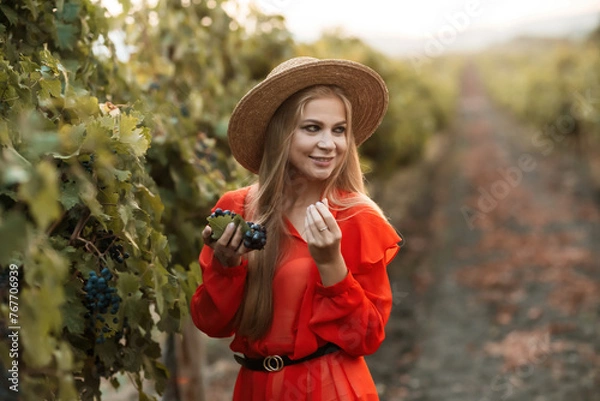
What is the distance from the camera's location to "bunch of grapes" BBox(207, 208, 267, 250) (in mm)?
1937

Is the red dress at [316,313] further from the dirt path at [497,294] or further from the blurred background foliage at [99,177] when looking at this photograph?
the dirt path at [497,294]

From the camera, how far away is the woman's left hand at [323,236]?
1.93 meters

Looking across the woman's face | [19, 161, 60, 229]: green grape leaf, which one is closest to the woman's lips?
the woman's face

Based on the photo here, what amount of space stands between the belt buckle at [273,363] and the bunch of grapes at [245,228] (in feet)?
1.38

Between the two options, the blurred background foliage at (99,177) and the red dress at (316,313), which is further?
the red dress at (316,313)

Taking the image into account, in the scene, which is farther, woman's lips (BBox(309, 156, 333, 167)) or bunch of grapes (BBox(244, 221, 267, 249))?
woman's lips (BBox(309, 156, 333, 167))

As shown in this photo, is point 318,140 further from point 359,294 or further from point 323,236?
point 359,294

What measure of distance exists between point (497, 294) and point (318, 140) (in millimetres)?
7697

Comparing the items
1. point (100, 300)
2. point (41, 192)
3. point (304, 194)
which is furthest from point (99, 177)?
point (41, 192)

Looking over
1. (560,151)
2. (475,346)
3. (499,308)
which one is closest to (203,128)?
(475,346)

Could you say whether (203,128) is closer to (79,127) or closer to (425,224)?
(79,127)

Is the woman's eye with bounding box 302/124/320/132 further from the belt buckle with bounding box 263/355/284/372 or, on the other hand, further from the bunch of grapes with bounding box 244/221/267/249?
the belt buckle with bounding box 263/355/284/372

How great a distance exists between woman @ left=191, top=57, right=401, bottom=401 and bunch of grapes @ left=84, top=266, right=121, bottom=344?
318 mm

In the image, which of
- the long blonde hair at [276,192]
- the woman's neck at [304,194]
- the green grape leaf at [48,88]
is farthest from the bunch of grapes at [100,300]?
the woman's neck at [304,194]
